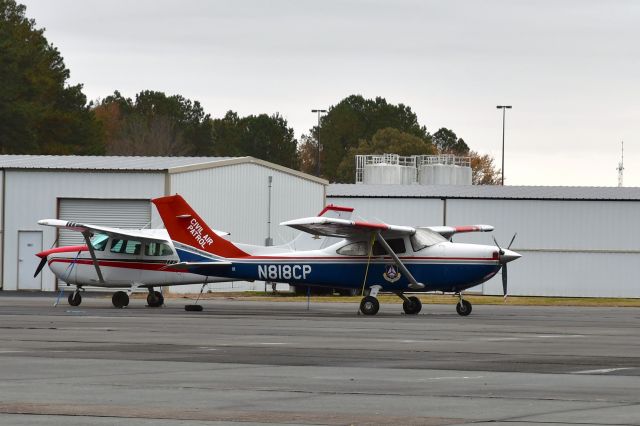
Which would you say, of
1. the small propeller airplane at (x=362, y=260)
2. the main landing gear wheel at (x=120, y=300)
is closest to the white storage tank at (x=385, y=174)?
the main landing gear wheel at (x=120, y=300)

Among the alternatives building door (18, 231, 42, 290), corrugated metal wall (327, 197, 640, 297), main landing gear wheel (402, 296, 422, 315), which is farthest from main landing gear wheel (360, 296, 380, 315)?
corrugated metal wall (327, 197, 640, 297)

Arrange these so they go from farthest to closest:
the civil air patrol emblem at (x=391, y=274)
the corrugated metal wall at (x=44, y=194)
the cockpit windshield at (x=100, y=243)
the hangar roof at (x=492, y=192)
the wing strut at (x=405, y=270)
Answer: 1. the hangar roof at (x=492, y=192)
2. the corrugated metal wall at (x=44, y=194)
3. the cockpit windshield at (x=100, y=243)
4. the civil air patrol emblem at (x=391, y=274)
5. the wing strut at (x=405, y=270)

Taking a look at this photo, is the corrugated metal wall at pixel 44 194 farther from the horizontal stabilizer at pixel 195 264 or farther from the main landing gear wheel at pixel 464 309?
the main landing gear wheel at pixel 464 309

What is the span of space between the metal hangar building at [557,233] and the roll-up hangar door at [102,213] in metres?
14.0

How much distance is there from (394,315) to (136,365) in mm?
17112

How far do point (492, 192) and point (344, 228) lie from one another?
1156 inches

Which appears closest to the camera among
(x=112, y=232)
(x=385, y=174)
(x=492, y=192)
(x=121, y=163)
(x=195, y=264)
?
(x=195, y=264)

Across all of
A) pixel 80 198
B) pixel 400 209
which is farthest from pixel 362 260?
pixel 400 209

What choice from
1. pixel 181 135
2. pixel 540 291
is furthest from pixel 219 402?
pixel 181 135

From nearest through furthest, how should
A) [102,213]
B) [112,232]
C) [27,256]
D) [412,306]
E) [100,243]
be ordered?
1. [412,306]
2. [112,232]
3. [100,243]
4. [102,213]
5. [27,256]

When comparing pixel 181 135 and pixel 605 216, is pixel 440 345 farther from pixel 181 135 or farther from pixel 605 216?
pixel 181 135

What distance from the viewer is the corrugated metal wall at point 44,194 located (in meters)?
51.0

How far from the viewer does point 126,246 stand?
38.4 meters

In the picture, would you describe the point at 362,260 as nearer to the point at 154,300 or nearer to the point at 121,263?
the point at 154,300
